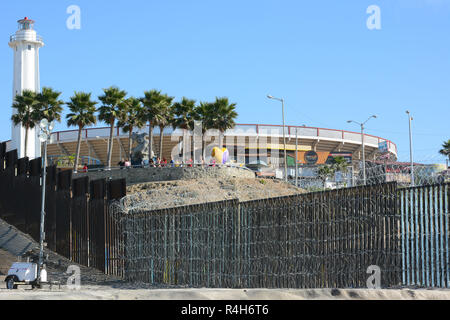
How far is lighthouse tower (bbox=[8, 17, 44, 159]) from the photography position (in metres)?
74.8

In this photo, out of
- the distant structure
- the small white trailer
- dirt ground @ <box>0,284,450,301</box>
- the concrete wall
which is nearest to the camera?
dirt ground @ <box>0,284,450,301</box>

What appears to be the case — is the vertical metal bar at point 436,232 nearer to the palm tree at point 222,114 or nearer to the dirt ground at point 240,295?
the dirt ground at point 240,295

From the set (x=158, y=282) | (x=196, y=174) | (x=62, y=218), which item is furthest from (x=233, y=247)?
(x=196, y=174)

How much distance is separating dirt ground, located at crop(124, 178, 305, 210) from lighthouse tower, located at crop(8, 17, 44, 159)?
3059cm

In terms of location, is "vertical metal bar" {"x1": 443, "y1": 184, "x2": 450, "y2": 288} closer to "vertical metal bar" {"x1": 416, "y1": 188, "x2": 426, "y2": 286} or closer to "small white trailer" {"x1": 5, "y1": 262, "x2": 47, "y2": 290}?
"vertical metal bar" {"x1": 416, "y1": 188, "x2": 426, "y2": 286}

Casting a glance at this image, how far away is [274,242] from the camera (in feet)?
59.3

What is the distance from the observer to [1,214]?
37.3m

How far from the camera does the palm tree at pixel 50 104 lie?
191 ft

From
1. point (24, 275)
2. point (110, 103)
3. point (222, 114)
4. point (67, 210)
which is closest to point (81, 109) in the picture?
point (110, 103)

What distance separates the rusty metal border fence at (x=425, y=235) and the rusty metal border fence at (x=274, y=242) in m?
0.26

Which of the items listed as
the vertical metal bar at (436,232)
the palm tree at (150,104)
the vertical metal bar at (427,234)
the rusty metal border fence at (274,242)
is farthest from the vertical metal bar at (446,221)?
the palm tree at (150,104)

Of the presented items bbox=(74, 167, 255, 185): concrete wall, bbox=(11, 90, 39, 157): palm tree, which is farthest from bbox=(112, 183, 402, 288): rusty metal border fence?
bbox=(11, 90, 39, 157): palm tree
